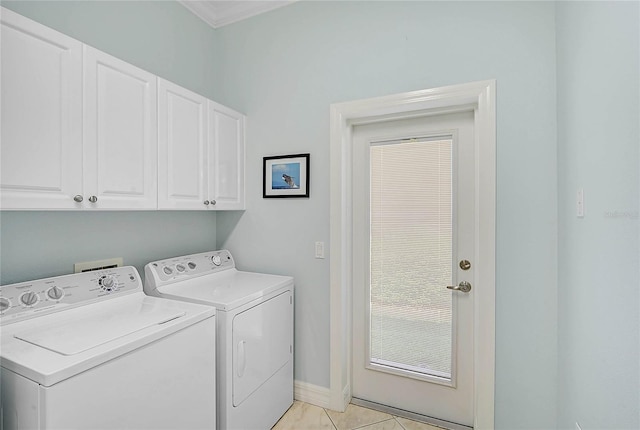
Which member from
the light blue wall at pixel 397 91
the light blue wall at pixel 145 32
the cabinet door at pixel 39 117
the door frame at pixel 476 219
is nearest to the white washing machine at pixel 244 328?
the light blue wall at pixel 397 91

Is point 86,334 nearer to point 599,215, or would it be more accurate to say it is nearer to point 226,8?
point 599,215

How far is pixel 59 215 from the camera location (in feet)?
5.32

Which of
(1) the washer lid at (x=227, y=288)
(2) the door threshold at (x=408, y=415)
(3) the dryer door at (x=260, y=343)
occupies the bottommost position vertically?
(2) the door threshold at (x=408, y=415)

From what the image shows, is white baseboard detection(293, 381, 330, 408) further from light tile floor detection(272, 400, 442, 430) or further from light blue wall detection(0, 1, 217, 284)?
light blue wall detection(0, 1, 217, 284)

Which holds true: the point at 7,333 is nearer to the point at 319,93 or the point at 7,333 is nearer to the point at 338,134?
the point at 338,134

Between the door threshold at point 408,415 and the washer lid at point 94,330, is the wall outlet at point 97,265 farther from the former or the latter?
the door threshold at point 408,415

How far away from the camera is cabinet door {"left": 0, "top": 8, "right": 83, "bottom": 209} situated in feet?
3.86

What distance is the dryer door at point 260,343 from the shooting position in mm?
1697

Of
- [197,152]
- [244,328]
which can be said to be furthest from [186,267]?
[197,152]

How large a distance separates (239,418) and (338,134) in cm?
177

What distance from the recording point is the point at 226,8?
Answer: 2475mm

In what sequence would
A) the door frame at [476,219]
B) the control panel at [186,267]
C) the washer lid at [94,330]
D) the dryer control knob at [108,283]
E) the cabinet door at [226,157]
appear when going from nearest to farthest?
1. the washer lid at [94,330]
2. the dryer control knob at [108,283]
3. the door frame at [476,219]
4. the control panel at [186,267]
5. the cabinet door at [226,157]

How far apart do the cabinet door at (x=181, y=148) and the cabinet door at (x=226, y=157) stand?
79 mm

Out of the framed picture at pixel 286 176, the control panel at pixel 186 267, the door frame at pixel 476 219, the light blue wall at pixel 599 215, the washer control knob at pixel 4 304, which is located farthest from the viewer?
the framed picture at pixel 286 176
